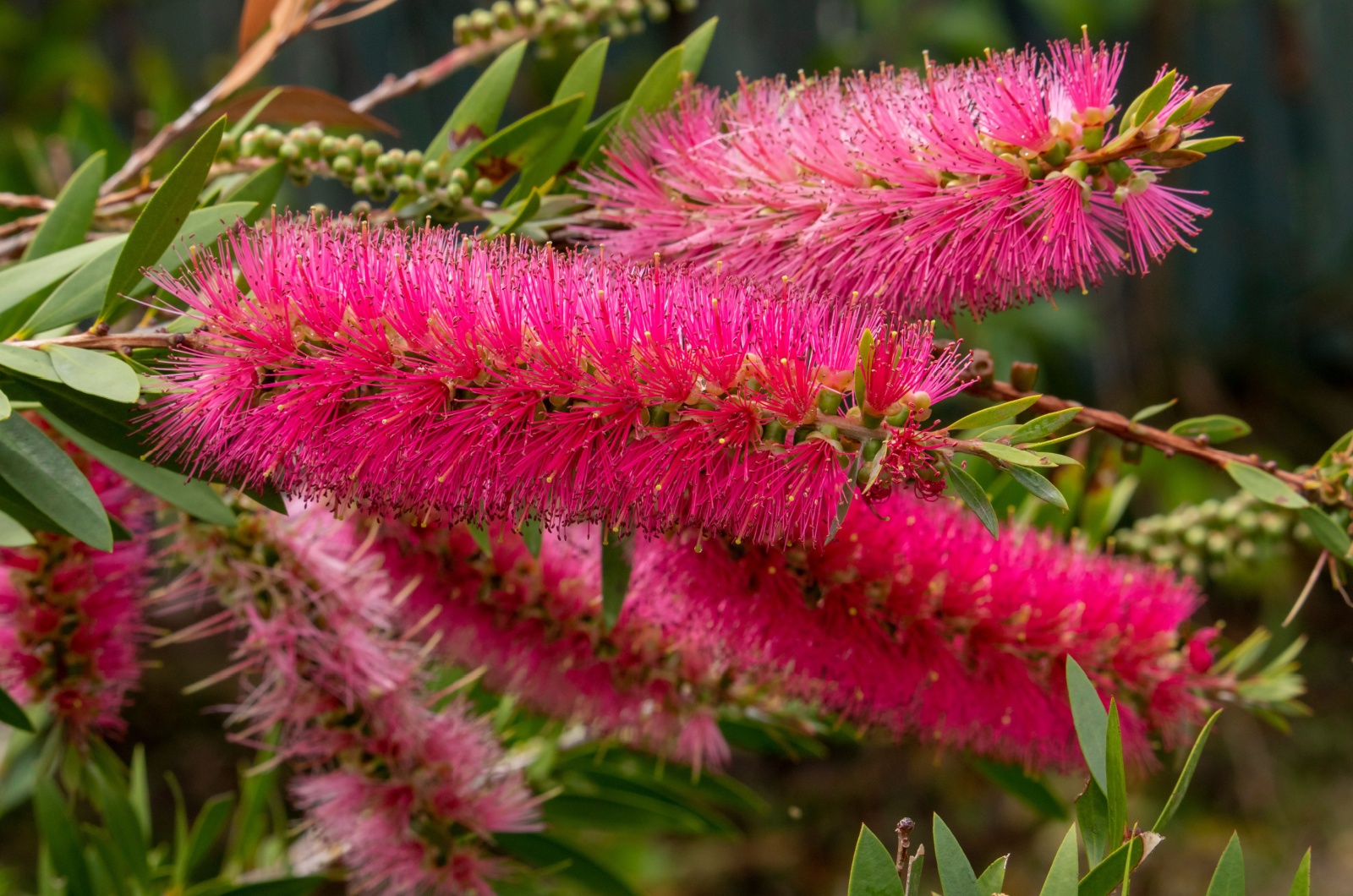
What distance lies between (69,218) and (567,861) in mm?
648

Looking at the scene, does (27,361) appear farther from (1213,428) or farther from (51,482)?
(1213,428)

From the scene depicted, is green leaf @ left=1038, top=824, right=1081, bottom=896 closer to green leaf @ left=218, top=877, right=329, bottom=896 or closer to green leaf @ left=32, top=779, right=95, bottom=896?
green leaf @ left=218, top=877, right=329, bottom=896

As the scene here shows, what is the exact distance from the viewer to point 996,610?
0.69 metres

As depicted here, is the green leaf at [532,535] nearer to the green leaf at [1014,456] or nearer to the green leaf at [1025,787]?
the green leaf at [1014,456]

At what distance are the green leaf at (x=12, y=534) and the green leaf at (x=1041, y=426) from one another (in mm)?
463

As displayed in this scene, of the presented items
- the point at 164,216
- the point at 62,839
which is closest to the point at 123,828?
the point at 62,839

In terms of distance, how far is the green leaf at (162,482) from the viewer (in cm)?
59

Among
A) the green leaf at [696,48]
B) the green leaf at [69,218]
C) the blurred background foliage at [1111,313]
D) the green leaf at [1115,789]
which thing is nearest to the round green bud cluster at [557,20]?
the green leaf at [696,48]

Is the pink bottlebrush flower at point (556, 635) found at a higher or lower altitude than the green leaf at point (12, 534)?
lower

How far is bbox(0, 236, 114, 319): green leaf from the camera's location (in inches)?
23.4

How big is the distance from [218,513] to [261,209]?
0.20m

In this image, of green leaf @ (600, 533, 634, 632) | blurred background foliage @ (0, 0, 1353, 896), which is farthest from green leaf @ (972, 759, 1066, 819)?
blurred background foliage @ (0, 0, 1353, 896)

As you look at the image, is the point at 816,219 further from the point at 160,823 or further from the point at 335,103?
the point at 160,823

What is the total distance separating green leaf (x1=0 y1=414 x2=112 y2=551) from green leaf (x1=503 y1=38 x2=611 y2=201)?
0.33 m
